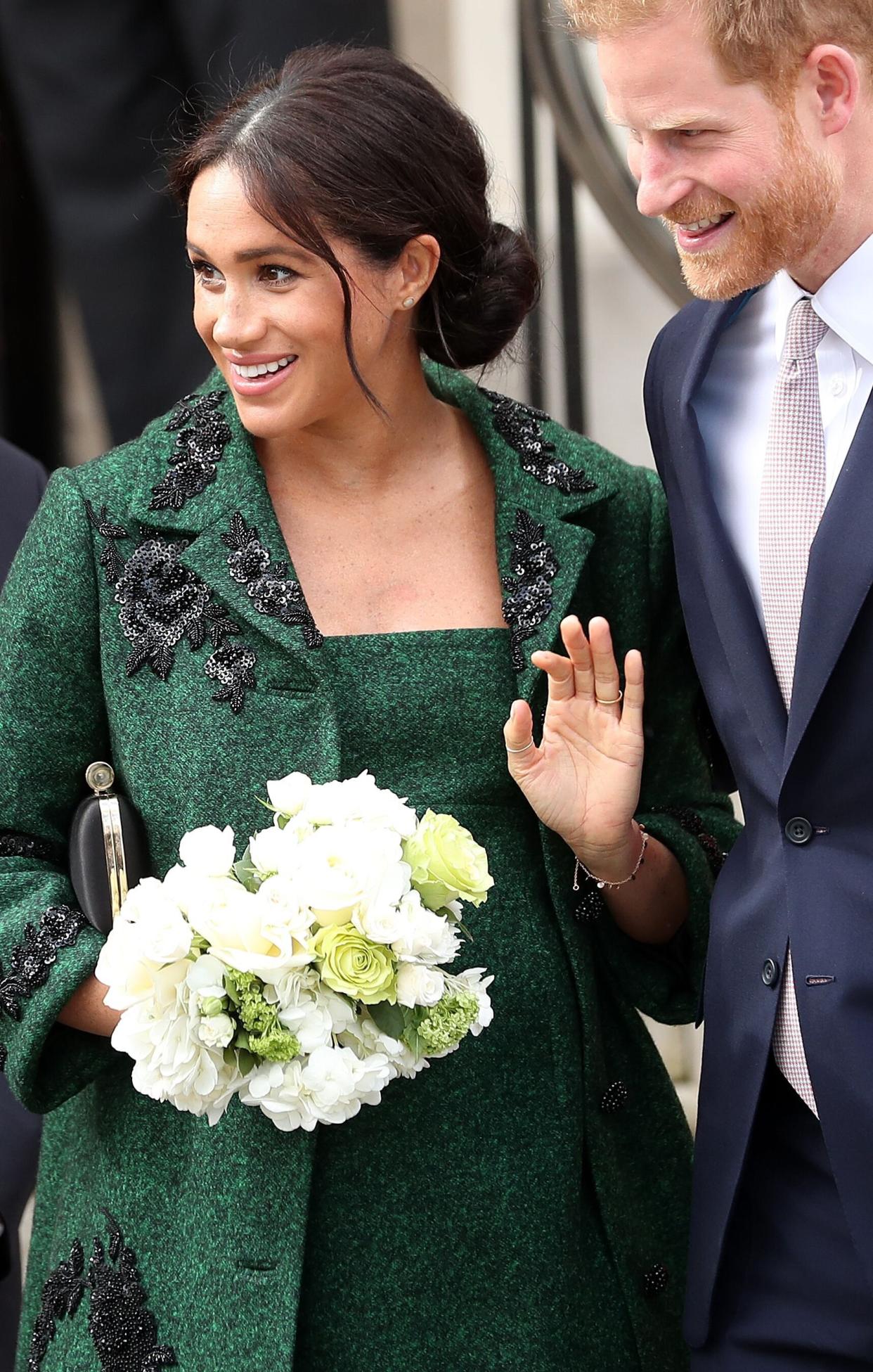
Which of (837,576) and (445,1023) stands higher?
(837,576)

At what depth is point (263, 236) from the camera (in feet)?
6.78

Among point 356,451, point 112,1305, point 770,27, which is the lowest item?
point 112,1305

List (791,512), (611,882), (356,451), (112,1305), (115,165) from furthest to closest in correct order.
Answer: (115,165) → (356,451) → (611,882) → (112,1305) → (791,512)

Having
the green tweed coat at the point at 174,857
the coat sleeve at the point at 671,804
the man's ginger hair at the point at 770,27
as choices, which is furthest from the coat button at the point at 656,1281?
the man's ginger hair at the point at 770,27

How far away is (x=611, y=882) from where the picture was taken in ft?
7.14

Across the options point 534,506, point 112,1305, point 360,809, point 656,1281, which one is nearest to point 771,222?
point 534,506

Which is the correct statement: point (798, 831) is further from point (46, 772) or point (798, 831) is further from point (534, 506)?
point (46, 772)

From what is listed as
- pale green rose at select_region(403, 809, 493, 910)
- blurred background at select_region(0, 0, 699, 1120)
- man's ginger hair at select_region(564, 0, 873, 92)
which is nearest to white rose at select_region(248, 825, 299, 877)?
pale green rose at select_region(403, 809, 493, 910)

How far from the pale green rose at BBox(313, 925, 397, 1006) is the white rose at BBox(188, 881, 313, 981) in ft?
0.06

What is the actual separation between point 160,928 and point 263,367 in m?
0.71

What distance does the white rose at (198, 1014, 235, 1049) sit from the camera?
68.1 inches

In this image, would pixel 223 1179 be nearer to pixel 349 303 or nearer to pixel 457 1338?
pixel 457 1338

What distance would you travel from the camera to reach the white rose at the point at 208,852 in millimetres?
1776

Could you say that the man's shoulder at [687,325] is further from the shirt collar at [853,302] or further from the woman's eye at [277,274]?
the woman's eye at [277,274]
